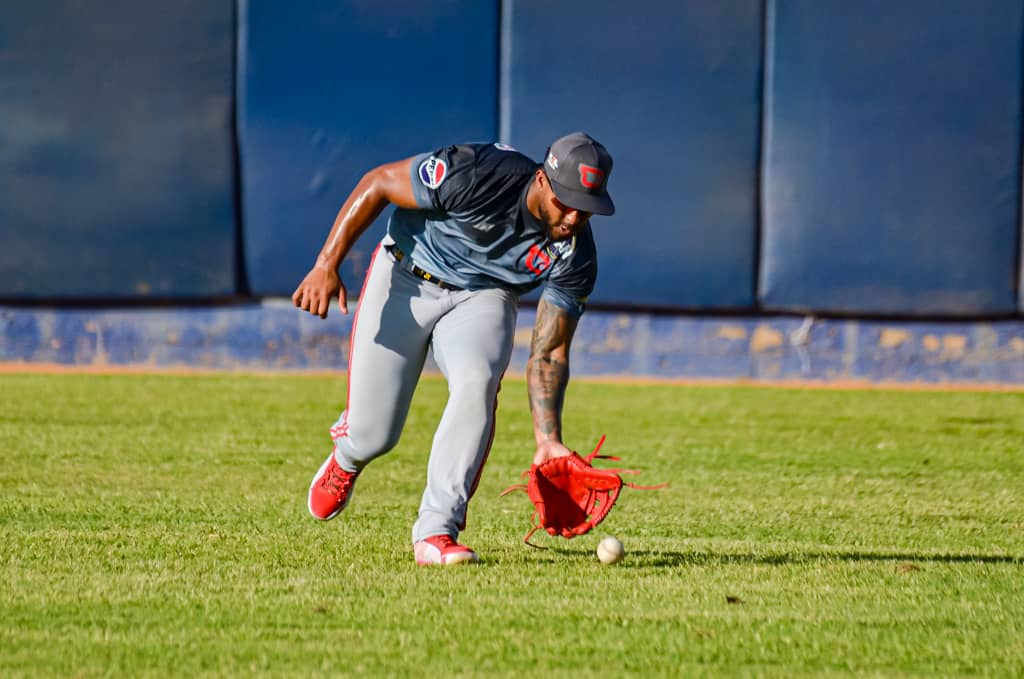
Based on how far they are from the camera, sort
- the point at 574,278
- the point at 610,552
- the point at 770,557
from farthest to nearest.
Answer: the point at 770,557
the point at 574,278
the point at 610,552

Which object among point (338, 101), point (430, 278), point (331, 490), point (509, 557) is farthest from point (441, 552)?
point (338, 101)

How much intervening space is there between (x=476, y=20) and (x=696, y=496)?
6.63 metres

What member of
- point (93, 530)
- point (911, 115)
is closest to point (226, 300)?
point (911, 115)

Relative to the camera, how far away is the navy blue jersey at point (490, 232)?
545cm

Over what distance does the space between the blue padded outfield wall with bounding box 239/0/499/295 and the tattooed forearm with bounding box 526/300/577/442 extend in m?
7.49

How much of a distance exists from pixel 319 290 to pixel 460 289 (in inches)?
23.5

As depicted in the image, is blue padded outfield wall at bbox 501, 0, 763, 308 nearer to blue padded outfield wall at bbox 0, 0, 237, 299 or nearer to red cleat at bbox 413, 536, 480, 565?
blue padded outfield wall at bbox 0, 0, 237, 299

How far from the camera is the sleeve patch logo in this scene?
5438mm

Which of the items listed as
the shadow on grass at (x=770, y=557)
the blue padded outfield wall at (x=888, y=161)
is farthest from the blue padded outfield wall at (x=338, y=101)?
the shadow on grass at (x=770, y=557)

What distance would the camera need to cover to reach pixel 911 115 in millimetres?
13156

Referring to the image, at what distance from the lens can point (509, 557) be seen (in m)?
5.58

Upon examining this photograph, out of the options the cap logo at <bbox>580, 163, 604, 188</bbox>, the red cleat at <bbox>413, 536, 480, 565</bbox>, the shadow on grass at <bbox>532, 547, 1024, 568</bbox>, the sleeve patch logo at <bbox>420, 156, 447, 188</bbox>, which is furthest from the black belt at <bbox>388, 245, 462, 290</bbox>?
the shadow on grass at <bbox>532, 547, 1024, 568</bbox>

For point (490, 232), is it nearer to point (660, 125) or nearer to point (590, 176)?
point (590, 176)

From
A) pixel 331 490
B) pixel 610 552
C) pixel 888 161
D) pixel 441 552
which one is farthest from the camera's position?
pixel 888 161
